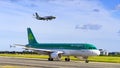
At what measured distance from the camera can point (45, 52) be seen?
7631 cm

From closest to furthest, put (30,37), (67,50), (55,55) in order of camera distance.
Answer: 1. (55,55)
2. (67,50)
3. (30,37)

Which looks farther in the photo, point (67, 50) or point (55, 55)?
point (67, 50)

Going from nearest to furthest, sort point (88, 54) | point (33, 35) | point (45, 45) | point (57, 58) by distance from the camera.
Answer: point (88, 54) < point (57, 58) < point (45, 45) < point (33, 35)

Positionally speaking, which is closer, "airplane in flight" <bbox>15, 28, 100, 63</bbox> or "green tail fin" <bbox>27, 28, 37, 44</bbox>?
"airplane in flight" <bbox>15, 28, 100, 63</bbox>

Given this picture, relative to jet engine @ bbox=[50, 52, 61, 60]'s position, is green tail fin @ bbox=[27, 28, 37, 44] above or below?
above

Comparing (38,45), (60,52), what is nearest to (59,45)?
(60,52)

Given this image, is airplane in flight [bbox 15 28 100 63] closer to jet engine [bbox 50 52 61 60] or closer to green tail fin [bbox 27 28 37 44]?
jet engine [bbox 50 52 61 60]

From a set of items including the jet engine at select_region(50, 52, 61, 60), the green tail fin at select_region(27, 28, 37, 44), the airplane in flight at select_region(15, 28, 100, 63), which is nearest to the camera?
the airplane in flight at select_region(15, 28, 100, 63)

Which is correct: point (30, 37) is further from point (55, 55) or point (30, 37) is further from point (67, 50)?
point (67, 50)

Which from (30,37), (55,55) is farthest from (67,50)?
(30,37)

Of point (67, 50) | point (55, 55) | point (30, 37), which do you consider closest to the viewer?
point (55, 55)

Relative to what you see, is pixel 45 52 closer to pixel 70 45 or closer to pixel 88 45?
pixel 70 45

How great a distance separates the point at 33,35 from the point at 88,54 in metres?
24.3

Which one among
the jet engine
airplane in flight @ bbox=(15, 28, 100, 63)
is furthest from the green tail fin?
the jet engine
